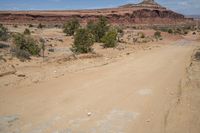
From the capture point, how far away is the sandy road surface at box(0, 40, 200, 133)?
25.4 ft

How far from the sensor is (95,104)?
31.5ft

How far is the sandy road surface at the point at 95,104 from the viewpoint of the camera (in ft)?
25.4

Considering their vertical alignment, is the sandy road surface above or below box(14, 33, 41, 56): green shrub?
below

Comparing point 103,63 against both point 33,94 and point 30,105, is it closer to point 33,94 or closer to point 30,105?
point 33,94

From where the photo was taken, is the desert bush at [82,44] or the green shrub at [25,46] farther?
the desert bush at [82,44]

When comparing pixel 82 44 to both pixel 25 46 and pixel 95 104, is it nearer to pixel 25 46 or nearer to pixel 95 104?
pixel 25 46

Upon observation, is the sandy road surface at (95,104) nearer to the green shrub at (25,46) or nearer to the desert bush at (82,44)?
the green shrub at (25,46)

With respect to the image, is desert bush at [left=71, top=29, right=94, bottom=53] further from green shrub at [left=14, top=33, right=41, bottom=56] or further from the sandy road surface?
the sandy road surface

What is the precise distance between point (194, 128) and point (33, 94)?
598 cm

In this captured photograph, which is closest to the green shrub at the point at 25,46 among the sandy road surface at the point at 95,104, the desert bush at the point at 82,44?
the desert bush at the point at 82,44

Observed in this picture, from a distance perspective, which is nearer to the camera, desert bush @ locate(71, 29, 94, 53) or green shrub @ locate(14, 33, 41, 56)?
green shrub @ locate(14, 33, 41, 56)

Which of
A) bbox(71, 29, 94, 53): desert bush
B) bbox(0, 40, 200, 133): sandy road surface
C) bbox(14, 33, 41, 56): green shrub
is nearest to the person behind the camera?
bbox(0, 40, 200, 133): sandy road surface

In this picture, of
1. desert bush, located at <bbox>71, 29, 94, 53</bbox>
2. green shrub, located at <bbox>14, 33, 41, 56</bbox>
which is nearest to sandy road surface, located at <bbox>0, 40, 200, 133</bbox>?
green shrub, located at <bbox>14, 33, 41, 56</bbox>

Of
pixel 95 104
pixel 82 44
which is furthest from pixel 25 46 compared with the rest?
pixel 95 104
